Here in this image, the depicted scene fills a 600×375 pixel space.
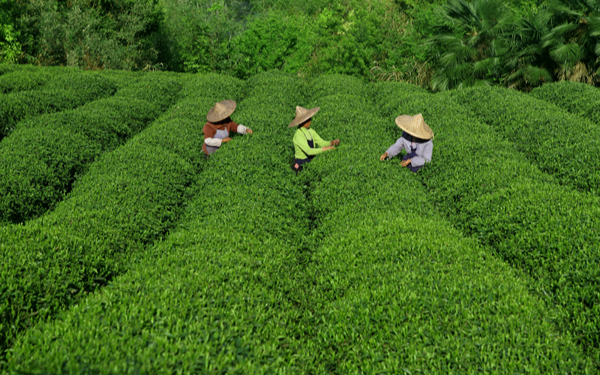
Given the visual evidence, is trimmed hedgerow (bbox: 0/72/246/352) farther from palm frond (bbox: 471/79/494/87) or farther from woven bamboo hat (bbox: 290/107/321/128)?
palm frond (bbox: 471/79/494/87)

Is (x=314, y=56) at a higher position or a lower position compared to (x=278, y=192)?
lower

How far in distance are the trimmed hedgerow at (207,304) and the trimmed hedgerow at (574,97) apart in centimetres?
1345

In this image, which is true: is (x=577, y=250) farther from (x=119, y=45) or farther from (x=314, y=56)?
(x=119, y=45)

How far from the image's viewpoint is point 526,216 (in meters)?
8.23

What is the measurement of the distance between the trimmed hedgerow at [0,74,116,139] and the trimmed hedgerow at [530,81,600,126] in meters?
23.3

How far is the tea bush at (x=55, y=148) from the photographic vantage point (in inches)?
416

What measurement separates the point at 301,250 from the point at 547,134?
9945 millimetres

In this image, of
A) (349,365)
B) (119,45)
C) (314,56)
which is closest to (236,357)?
(349,365)

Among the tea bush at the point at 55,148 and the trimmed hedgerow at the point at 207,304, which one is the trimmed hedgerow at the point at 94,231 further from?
the tea bush at the point at 55,148

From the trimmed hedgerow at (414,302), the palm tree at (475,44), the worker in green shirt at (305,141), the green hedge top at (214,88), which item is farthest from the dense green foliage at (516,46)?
the trimmed hedgerow at (414,302)

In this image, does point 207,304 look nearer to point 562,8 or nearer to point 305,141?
point 305,141

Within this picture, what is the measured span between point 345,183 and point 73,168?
9.34 metres

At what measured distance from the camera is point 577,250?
6.96m

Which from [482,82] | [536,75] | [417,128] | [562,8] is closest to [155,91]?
[417,128]
